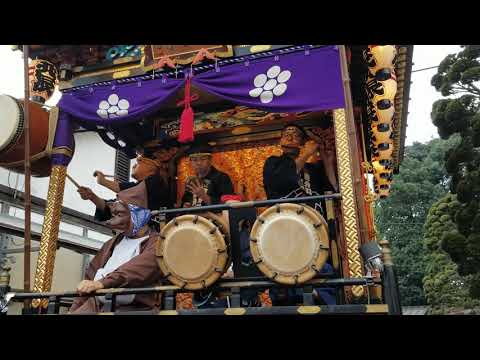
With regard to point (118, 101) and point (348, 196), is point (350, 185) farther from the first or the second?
point (118, 101)

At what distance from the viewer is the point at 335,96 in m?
4.38

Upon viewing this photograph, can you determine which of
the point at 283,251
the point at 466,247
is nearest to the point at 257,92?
the point at 283,251

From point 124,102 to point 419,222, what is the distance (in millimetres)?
22262

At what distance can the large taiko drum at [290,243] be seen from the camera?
331cm

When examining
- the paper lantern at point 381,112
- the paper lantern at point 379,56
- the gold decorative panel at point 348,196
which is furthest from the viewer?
the paper lantern at point 381,112

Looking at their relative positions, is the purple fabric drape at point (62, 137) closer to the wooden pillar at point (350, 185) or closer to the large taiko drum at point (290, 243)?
the large taiko drum at point (290, 243)

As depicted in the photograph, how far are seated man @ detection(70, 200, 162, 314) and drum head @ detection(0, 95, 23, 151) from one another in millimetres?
1607

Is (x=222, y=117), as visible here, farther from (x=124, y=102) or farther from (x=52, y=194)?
(x=52, y=194)

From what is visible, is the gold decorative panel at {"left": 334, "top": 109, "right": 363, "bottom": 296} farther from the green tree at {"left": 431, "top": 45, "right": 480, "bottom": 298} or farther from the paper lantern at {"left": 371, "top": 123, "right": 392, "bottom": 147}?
the green tree at {"left": 431, "top": 45, "right": 480, "bottom": 298}

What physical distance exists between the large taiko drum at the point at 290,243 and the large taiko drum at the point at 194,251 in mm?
315

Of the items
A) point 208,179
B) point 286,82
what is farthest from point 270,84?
point 208,179

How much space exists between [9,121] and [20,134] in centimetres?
22

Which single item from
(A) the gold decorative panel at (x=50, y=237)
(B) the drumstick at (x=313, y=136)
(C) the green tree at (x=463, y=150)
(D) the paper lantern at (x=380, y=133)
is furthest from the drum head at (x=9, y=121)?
(C) the green tree at (x=463, y=150)

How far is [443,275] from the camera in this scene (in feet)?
50.7
